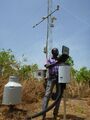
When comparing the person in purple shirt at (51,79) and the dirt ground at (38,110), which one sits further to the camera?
the dirt ground at (38,110)

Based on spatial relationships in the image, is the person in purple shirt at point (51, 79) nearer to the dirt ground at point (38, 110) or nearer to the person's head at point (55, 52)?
the person's head at point (55, 52)

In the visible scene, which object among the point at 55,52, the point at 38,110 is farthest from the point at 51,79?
the point at 38,110

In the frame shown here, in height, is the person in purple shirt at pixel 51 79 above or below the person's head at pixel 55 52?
below

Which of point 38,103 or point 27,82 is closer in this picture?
point 38,103

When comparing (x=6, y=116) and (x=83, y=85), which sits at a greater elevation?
(x=83, y=85)

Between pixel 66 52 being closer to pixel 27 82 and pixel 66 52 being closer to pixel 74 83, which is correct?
pixel 27 82

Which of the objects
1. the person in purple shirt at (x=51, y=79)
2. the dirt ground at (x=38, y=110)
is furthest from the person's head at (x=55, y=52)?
the dirt ground at (x=38, y=110)

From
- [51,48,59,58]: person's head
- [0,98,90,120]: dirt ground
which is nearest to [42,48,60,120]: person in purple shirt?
[51,48,59,58]: person's head

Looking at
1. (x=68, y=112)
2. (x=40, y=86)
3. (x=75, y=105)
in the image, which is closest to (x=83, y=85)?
(x=40, y=86)

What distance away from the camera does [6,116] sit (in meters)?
8.16

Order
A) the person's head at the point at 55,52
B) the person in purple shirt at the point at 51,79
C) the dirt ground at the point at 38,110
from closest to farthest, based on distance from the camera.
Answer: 1. the person in purple shirt at the point at 51,79
2. the person's head at the point at 55,52
3. the dirt ground at the point at 38,110

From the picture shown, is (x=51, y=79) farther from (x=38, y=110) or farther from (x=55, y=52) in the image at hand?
(x=38, y=110)

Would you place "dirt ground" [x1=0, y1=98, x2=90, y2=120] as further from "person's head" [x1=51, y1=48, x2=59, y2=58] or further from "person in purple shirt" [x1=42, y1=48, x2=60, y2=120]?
"person's head" [x1=51, y1=48, x2=59, y2=58]

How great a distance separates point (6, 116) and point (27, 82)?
358cm
